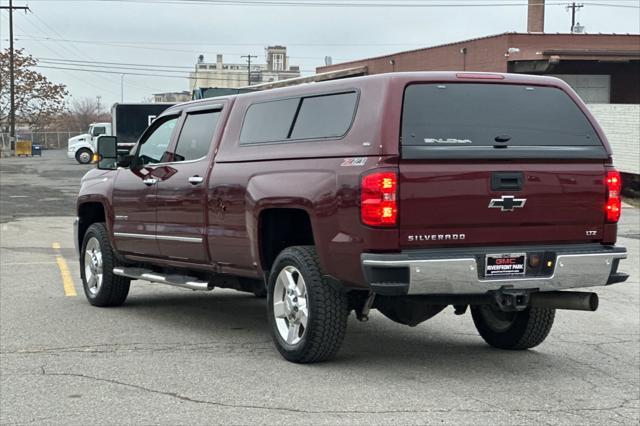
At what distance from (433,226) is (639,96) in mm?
32520

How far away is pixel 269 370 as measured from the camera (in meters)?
6.86

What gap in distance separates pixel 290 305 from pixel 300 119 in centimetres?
142

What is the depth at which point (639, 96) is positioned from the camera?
119 feet

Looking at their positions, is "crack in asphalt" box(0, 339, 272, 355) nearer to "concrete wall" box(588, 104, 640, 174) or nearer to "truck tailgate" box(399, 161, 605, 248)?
"truck tailgate" box(399, 161, 605, 248)

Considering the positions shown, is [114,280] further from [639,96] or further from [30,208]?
[639,96]

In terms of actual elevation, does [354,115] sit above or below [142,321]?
above

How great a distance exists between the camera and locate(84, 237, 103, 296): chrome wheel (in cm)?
991

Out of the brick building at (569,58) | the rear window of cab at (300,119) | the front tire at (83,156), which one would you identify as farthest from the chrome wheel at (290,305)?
the front tire at (83,156)

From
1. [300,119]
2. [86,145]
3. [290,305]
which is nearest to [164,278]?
[290,305]

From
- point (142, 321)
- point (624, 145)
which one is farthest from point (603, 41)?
point (142, 321)

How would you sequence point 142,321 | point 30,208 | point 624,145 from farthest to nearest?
point 624,145, point 30,208, point 142,321

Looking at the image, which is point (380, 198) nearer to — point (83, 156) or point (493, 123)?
point (493, 123)

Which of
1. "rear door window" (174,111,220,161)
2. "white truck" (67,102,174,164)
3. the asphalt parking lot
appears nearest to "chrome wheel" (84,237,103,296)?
the asphalt parking lot

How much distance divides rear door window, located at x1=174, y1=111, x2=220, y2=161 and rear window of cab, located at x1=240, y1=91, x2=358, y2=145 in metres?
0.54
